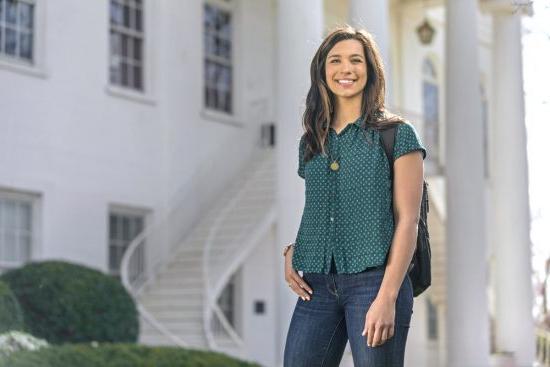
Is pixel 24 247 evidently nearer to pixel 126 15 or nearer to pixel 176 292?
pixel 176 292

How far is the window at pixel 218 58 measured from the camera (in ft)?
61.7

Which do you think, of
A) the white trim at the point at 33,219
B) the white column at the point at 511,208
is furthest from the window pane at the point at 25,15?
the white column at the point at 511,208

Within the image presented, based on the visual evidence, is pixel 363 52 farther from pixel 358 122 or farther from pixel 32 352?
→ pixel 32 352

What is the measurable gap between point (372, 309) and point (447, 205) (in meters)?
12.1

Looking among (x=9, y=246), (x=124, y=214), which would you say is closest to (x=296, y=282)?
(x=9, y=246)

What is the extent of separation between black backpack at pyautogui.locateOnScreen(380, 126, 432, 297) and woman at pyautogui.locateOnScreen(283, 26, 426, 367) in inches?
1.0

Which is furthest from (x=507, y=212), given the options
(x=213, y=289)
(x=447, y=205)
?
(x=213, y=289)

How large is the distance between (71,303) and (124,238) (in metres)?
3.90

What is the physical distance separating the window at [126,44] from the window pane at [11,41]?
1.86 meters

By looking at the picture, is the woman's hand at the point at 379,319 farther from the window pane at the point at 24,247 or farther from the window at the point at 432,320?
the window at the point at 432,320

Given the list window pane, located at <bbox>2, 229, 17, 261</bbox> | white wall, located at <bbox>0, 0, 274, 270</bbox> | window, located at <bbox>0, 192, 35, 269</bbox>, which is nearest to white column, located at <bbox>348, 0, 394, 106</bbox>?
white wall, located at <bbox>0, 0, 274, 270</bbox>

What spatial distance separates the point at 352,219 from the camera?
400 centimetres

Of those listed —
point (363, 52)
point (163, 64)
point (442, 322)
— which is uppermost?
point (163, 64)

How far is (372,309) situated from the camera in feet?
12.4
